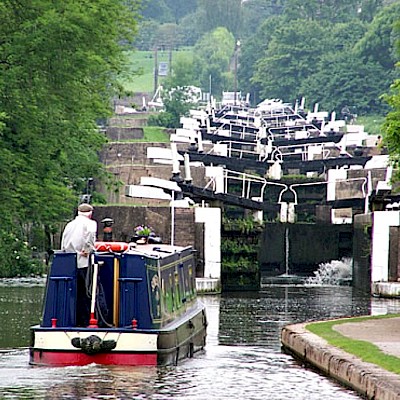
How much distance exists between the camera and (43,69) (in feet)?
136

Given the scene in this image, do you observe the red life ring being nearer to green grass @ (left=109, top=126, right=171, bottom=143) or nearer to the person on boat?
the person on boat

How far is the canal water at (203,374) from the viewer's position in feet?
65.7

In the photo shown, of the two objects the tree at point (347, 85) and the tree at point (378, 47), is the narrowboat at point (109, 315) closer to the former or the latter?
the tree at point (347, 85)

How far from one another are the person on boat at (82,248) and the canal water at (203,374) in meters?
1.07

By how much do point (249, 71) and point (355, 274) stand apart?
379 ft

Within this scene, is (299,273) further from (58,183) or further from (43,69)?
(43,69)

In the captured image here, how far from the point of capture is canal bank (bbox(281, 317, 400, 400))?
63.2 feet

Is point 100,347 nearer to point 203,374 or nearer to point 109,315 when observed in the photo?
point 109,315

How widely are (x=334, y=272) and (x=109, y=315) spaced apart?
29.1m

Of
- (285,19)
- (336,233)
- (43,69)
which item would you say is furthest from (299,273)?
(285,19)

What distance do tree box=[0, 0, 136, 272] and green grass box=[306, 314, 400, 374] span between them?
50.3 feet

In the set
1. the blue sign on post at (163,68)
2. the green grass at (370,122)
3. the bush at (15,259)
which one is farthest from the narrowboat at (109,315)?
the blue sign on post at (163,68)

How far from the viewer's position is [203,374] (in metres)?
22.2

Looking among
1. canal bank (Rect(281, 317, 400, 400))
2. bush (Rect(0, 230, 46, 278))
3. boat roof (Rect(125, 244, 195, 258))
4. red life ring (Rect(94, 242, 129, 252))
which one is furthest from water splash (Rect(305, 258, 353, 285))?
red life ring (Rect(94, 242, 129, 252))
